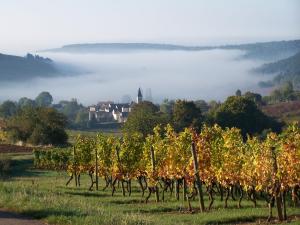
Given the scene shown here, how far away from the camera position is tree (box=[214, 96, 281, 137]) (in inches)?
3526

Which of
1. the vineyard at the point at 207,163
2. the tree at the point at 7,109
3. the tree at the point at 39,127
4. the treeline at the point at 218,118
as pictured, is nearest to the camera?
the vineyard at the point at 207,163

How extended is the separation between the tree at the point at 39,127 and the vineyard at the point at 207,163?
41.9 meters

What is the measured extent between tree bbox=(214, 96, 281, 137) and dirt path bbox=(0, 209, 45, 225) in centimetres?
7355

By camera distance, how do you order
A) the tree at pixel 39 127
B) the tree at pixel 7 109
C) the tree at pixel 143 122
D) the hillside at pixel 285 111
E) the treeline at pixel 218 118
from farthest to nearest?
the tree at pixel 7 109, the hillside at pixel 285 111, the treeline at pixel 218 118, the tree at pixel 143 122, the tree at pixel 39 127

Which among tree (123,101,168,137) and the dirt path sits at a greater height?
tree (123,101,168,137)

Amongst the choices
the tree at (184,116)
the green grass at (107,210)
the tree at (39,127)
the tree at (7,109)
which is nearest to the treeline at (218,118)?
the tree at (184,116)

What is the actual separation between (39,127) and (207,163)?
5614cm

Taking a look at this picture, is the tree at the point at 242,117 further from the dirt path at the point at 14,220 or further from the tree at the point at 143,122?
the dirt path at the point at 14,220

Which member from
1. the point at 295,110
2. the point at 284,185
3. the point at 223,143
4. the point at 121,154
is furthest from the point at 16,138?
the point at 295,110

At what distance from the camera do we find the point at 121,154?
1310 inches

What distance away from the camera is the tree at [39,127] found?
80.6m

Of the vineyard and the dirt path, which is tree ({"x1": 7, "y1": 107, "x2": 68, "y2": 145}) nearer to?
the vineyard

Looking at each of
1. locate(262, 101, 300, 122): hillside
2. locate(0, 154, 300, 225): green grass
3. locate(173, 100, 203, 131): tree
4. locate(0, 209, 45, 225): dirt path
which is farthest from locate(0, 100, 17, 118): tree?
locate(0, 209, 45, 225): dirt path

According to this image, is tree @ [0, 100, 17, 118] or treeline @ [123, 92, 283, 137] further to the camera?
tree @ [0, 100, 17, 118]
